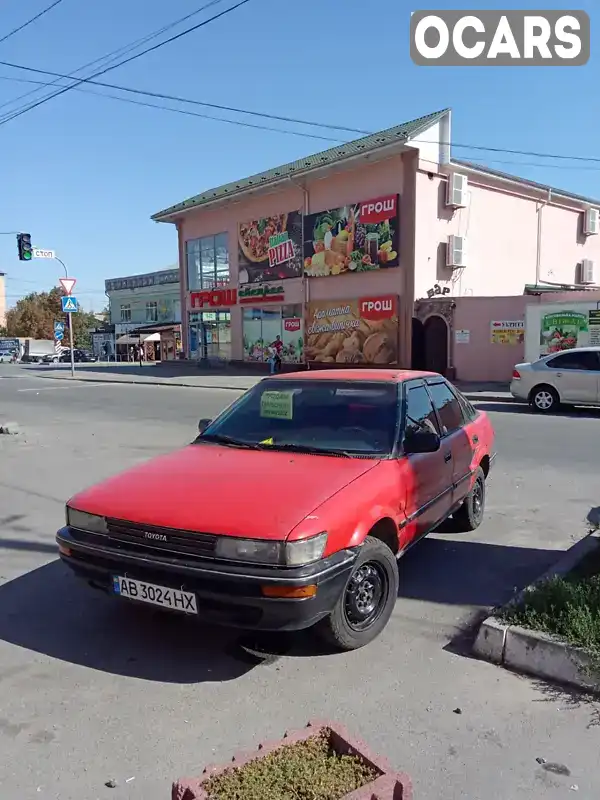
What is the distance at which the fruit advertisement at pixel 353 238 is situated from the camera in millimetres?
25234

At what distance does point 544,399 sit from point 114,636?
13.1m

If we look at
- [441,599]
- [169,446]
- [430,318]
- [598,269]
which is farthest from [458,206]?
[441,599]

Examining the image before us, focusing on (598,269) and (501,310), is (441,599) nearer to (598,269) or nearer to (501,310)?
(501,310)

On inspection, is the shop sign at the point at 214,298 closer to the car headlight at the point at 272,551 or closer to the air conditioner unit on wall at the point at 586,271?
the air conditioner unit on wall at the point at 586,271

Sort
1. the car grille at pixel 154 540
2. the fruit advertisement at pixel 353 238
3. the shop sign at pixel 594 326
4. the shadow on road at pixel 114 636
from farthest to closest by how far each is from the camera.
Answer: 1. the fruit advertisement at pixel 353 238
2. the shop sign at pixel 594 326
3. the shadow on road at pixel 114 636
4. the car grille at pixel 154 540

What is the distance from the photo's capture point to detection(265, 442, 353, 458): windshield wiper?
422 centimetres

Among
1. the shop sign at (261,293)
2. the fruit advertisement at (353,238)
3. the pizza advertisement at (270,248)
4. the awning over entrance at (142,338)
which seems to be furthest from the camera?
the awning over entrance at (142,338)

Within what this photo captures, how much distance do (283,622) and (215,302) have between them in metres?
31.6

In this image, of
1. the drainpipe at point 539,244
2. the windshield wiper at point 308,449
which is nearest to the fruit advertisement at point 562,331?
the drainpipe at point 539,244

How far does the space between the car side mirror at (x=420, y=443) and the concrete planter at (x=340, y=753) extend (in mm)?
2059

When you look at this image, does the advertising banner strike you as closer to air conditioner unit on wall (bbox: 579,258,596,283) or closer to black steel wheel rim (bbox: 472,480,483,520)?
air conditioner unit on wall (bbox: 579,258,596,283)

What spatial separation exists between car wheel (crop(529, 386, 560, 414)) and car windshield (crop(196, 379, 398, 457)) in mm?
11387

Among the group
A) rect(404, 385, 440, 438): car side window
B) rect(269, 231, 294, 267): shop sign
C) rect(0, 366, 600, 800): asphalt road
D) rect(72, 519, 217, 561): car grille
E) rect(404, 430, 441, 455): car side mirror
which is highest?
rect(269, 231, 294, 267): shop sign

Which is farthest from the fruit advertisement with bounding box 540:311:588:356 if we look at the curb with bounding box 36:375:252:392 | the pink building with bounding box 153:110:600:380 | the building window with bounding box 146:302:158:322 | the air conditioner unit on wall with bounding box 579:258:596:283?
the building window with bounding box 146:302:158:322
